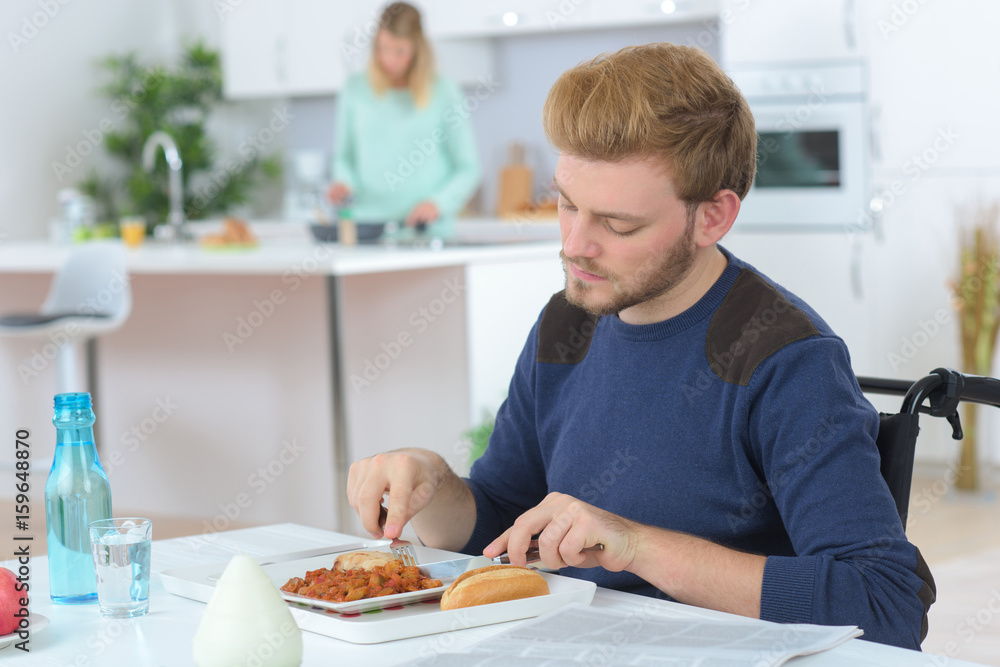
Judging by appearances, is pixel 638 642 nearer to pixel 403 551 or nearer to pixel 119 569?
pixel 403 551

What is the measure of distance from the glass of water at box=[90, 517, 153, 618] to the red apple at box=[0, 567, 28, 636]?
0.07 m

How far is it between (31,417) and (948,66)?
3.37 metres

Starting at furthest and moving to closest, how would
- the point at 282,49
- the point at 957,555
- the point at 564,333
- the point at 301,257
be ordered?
1. the point at 282,49
2. the point at 957,555
3. the point at 301,257
4. the point at 564,333

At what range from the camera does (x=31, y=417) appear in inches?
172

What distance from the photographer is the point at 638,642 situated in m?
0.94

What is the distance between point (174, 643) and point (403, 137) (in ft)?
11.1

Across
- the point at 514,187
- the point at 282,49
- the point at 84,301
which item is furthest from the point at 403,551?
the point at 282,49

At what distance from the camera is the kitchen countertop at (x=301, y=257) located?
10.3 feet

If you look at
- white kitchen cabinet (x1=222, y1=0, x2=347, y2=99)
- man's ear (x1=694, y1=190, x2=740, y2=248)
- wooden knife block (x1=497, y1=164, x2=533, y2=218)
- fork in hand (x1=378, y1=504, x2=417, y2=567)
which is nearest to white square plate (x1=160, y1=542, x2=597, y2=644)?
fork in hand (x1=378, y1=504, x2=417, y2=567)

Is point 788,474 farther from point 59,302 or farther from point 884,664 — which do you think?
point 59,302

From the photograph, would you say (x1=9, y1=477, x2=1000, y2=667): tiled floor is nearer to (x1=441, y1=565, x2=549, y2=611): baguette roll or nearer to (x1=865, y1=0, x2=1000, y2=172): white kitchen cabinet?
(x1=865, y1=0, x2=1000, y2=172): white kitchen cabinet

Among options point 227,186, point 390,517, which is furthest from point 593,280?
point 227,186

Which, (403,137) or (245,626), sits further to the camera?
(403,137)

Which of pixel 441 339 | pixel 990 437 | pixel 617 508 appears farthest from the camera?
pixel 990 437
